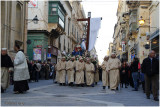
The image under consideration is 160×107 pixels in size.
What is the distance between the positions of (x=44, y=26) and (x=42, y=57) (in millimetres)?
3943

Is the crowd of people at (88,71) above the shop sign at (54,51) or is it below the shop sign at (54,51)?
below

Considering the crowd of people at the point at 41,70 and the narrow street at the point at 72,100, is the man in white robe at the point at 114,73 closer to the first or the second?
the narrow street at the point at 72,100

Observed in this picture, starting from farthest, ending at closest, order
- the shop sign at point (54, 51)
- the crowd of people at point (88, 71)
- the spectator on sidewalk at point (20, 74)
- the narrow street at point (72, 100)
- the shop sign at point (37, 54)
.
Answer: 1. the shop sign at point (54, 51)
2. the shop sign at point (37, 54)
3. the spectator on sidewalk at point (20, 74)
4. the crowd of people at point (88, 71)
5. the narrow street at point (72, 100)

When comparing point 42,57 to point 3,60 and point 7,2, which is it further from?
point 3,60

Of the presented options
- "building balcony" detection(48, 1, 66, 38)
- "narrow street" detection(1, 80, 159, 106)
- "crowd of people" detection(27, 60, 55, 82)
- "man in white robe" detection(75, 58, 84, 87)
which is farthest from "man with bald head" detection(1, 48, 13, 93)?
"building balcony" detection(48, 1, 66, 38)

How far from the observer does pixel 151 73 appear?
30.9ft

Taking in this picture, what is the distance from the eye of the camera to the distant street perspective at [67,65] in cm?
944

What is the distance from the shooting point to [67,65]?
16.9 meters

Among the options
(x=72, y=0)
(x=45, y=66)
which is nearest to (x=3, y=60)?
(x=45, y=66)

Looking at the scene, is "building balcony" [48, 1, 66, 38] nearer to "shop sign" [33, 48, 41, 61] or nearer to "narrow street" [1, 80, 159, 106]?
"shop sign" [33, 48, 41, 61]

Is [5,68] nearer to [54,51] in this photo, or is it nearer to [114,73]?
[114,73]

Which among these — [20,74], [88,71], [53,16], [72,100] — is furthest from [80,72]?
[53,16]

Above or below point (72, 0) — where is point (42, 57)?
below

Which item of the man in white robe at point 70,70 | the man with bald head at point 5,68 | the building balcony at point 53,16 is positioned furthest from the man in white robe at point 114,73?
the building balcony at point 53,16
